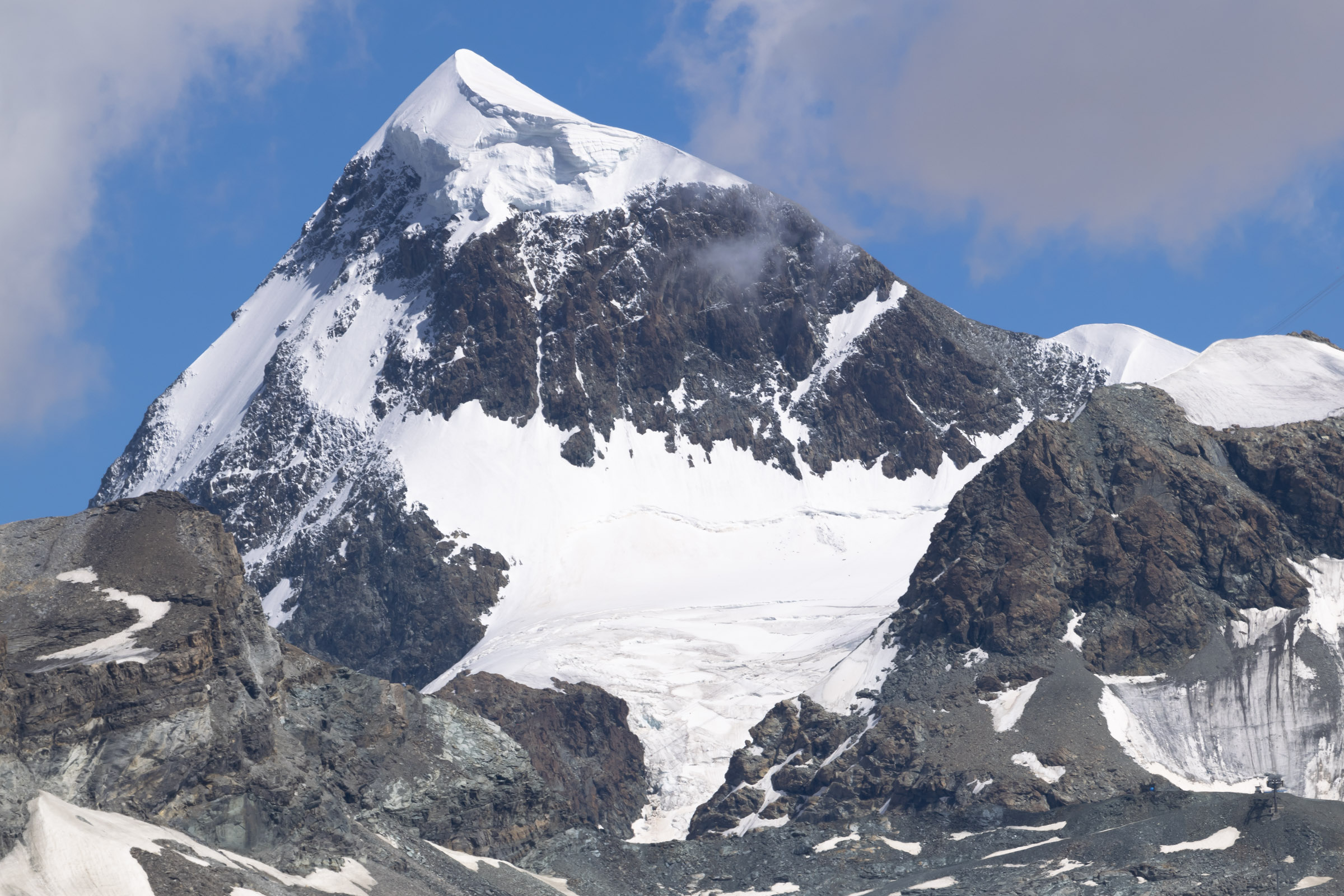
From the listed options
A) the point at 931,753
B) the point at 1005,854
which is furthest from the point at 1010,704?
the point at 1005,854

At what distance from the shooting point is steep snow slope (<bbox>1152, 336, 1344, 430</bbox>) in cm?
17625

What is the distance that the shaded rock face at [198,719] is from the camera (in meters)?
93.6

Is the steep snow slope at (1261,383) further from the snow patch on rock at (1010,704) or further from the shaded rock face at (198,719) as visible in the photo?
the shaded rock face at (198,719)

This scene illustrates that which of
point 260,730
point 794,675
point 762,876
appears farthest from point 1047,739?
point 260,730

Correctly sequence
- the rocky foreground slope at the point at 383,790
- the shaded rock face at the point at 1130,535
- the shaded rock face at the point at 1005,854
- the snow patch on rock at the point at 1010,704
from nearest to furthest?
the rocky foreground slope at the point at 383,790 → the shaded rock face at the point at 1005,854 → the snow patch on rock at the point at 1010,704 → the shaded rock face at the point at 1130,535

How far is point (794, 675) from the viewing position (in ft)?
614

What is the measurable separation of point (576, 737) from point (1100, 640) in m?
49.0

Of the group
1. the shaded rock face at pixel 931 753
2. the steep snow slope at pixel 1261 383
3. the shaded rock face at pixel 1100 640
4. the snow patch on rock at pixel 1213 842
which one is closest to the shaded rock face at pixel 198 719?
the shaded rock face at pixel 931 753

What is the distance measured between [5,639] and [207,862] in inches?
619

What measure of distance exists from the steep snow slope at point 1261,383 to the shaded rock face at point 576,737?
194ft

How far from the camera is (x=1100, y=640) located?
6073 inches

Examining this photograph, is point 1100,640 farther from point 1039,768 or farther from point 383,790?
point 383,790

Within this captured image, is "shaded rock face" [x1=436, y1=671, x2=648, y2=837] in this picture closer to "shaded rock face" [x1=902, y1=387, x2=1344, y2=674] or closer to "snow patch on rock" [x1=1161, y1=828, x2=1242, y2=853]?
"shaded rock face" [x1=902, y1=387, x2=1344, y2=674]

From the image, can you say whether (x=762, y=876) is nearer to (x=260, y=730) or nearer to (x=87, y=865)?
(x=260, y=730)
